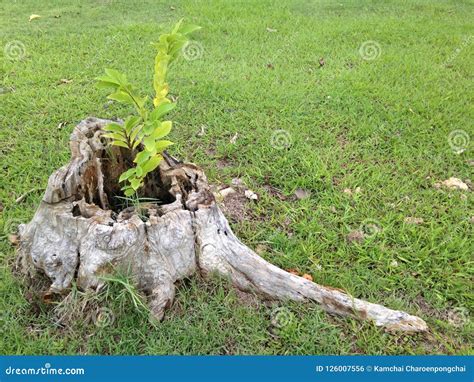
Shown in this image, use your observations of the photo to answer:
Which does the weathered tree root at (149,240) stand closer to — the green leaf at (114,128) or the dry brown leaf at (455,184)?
the green leaf at (114,128)

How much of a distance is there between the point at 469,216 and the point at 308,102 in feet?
6.25

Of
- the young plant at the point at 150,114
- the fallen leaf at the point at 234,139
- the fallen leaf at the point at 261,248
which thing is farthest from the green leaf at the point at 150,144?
the fallen leaf at the point at 234,139

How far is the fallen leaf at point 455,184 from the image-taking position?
11.5ft

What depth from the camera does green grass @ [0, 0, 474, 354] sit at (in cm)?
240

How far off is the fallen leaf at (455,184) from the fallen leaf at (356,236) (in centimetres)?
97

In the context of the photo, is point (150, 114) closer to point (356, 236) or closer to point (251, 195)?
point (251, 195)

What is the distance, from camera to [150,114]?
2.34 m

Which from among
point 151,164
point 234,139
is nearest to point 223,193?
point 234,139

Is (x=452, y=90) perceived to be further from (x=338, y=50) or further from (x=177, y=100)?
(x=177, y=100)

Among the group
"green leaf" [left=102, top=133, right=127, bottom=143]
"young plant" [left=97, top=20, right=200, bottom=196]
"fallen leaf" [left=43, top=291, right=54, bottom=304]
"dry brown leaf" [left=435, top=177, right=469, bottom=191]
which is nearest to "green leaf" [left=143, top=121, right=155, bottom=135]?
"young plant" [left=97, top=20, right=200, bottom=196]

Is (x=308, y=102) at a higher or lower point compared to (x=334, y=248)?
Result: higher

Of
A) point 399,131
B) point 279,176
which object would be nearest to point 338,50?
point 399,131

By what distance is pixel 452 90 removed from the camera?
186 inches

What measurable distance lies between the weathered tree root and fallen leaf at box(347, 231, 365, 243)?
0.61 metres
